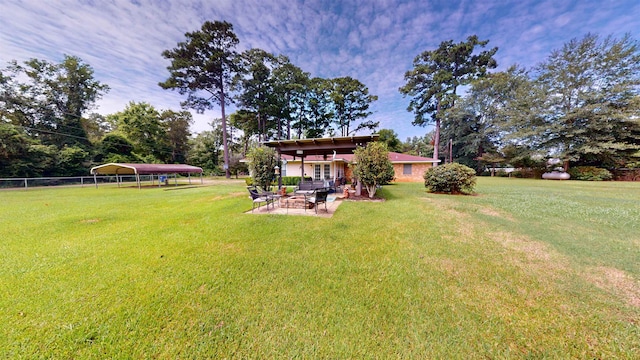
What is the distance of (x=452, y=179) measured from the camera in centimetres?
1052

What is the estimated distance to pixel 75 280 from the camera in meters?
2.83

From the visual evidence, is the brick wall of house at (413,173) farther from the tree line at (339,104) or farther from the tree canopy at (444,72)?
the tree line at (339,104)

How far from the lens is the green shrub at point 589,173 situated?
18297 mm

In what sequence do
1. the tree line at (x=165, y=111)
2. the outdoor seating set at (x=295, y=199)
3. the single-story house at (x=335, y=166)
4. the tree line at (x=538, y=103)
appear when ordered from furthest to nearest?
the tree line at (x=165, y=111), the tree line at (x=538, y=103), the single-story house at (x=335, y=166), the outdoor seating set at (x=295, y=199)

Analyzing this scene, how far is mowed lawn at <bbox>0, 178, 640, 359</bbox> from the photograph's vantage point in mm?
1856

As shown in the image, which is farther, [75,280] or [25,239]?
[25,239]

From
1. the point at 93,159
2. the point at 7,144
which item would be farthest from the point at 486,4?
the point at 93,159

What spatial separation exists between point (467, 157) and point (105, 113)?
191ft

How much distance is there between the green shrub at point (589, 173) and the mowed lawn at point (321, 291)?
22.4m

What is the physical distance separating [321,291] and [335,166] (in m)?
13.9

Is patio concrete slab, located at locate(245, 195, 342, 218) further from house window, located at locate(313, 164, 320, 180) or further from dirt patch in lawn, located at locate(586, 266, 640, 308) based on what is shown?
house window, located at locate(313, 164, 320, 180)

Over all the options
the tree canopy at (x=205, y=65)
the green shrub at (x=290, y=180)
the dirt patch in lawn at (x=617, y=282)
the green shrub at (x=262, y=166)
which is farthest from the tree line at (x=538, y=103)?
the dirt patch in lawn at (x=617, y=282)


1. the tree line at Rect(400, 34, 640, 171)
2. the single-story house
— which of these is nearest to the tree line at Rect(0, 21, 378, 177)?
the tree line at Rect(400, 34, 640, 171)

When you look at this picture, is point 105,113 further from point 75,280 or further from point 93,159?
point 75,280
